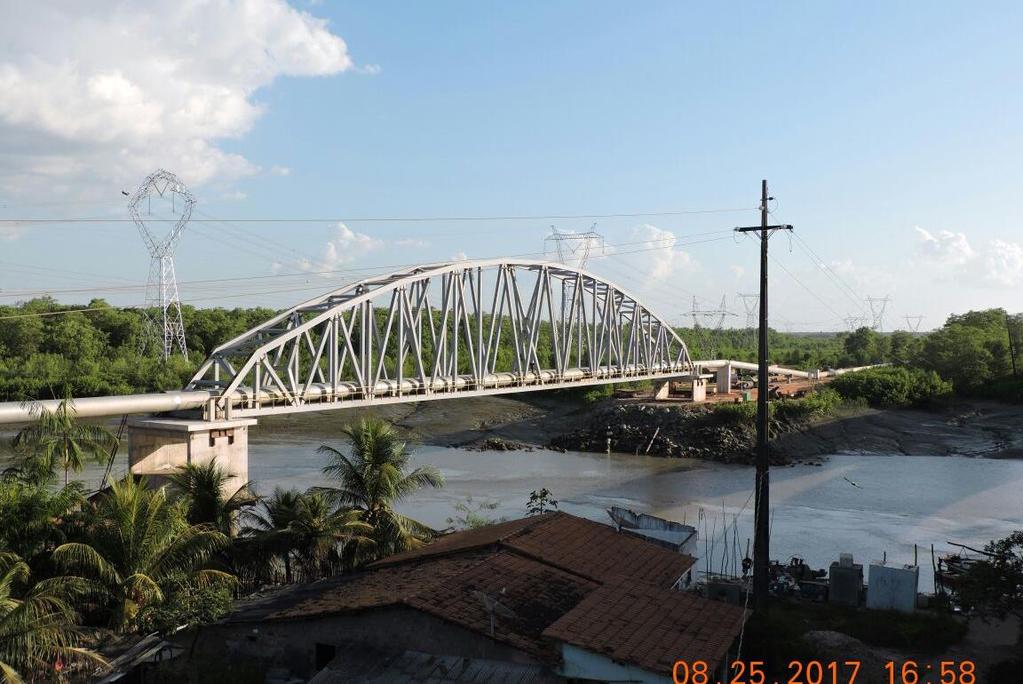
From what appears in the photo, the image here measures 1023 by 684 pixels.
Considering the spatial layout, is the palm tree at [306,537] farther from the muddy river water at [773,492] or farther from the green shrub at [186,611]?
the muddy river water at [773,492]

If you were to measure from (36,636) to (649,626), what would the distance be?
28.4 ft

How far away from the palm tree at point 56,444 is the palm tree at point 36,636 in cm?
544

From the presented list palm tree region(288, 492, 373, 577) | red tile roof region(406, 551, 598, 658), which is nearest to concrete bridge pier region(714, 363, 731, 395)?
palm tree region(288, 492, 373, 577)

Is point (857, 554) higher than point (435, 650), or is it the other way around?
point (435, 650)

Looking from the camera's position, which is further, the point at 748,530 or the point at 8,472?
the point at 748,530

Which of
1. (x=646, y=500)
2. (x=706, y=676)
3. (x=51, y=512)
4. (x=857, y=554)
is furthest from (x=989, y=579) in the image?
(x=646, y=500)

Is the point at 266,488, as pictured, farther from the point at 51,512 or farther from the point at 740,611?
the point at 740,611

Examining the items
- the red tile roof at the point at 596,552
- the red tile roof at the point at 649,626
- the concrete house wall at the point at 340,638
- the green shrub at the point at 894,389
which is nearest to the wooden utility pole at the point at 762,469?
the red tile roof at the point at 596,552

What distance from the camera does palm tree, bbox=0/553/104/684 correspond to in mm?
11633

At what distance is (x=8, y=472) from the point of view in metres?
18.5

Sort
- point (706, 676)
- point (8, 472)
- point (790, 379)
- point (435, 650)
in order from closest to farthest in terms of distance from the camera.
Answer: point (706, 676), point (435, 650), point (8, 472), point (790, 379)

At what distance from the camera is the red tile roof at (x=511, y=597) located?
12906mm

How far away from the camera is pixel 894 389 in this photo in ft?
222

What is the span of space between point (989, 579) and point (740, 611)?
5.18m
